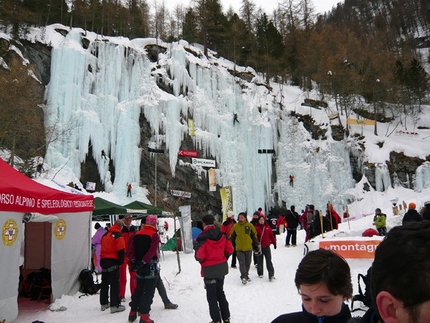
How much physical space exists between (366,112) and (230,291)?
33.9 metres

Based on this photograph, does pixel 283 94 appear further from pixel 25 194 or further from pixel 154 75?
pixel 25 194

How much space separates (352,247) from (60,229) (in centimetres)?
658

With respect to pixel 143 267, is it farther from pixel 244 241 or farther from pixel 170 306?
pixel 244 241

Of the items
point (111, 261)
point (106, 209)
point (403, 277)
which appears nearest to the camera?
point (403, 277)

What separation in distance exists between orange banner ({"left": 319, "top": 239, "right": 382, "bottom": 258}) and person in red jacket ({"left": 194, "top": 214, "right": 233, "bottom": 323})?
13.6 feet

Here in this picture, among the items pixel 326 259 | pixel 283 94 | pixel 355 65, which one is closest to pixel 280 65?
pixel 283 94

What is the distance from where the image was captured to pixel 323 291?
1.80 metres

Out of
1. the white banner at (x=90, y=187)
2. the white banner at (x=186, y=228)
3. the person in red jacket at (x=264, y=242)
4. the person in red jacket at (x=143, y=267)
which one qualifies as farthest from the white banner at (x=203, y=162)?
the person in red jacket at (x=143, y=267)

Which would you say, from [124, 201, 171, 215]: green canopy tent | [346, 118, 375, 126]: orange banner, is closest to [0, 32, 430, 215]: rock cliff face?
[346, 118, 375, 126]: orange banner

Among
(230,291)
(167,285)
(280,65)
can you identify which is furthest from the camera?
(280,65)

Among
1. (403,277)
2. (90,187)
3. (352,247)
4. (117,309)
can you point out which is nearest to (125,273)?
(117,309)

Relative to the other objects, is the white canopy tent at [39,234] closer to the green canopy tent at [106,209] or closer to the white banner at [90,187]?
the green canopy tent at [106,209]

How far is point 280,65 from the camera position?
3972 centimetres

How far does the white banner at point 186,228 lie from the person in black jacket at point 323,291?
410 inches
